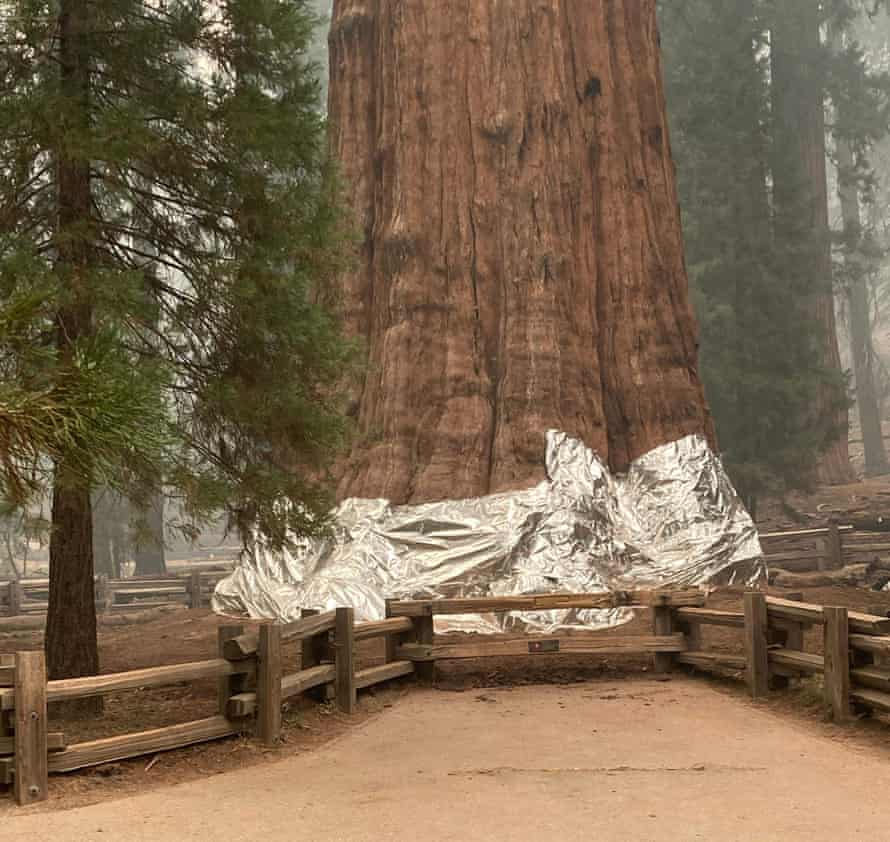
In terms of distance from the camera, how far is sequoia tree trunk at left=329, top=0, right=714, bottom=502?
49.2 feet

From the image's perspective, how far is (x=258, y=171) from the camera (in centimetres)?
996

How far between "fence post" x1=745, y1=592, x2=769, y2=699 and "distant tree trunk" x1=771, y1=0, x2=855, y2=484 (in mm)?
15555

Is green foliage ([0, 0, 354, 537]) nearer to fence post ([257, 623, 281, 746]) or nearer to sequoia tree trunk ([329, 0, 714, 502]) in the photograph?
fence post ([257, 623, 281, 746])

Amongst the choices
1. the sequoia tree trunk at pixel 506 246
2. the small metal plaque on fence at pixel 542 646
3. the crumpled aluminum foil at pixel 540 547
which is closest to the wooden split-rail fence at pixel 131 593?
the crumpled aluminum foil at pixel 540 547

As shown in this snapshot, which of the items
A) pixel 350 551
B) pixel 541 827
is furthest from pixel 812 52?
pixel 541 827

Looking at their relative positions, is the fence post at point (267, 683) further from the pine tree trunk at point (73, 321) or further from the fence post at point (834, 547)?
the fence post at point (834, 547)

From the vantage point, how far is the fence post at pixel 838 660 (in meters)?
9.22

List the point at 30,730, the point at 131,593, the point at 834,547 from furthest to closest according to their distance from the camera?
the point at 131,593 < the point at 834,547 < the point at 30,730

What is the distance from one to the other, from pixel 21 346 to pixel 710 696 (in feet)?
23.3

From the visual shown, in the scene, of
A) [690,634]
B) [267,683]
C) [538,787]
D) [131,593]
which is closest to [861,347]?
[131,593]

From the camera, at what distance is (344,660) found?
10242mm

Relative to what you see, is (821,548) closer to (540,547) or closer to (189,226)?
(540,547)

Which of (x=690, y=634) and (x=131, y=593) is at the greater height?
(x=131, y=593)

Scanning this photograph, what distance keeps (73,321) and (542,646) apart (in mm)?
5051
